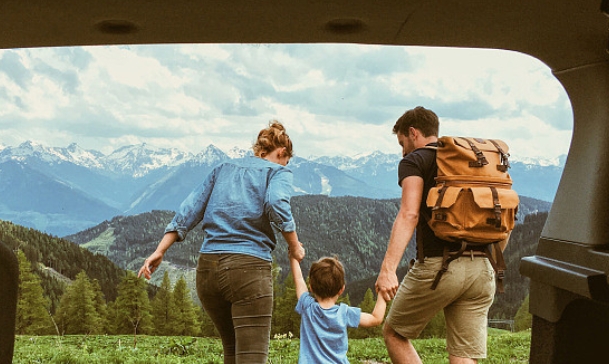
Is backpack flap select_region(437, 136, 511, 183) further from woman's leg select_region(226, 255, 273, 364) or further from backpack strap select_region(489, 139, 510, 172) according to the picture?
woman's leg select_region(226, 255, 273, 364)

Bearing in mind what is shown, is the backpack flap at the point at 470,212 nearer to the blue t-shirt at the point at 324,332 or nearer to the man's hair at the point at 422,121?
the man's hair at the point at 422,121

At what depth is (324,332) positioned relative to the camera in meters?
3.49

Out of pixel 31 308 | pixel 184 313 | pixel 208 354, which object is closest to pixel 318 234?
pixel 184 313

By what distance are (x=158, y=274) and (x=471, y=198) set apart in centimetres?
3208

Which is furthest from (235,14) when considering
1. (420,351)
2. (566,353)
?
(420,351)

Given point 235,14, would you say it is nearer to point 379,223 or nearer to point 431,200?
point 431,200

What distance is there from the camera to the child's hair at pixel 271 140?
12.8ft

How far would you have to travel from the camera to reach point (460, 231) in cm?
351

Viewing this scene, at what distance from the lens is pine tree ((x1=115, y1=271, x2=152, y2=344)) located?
16058 millimetres

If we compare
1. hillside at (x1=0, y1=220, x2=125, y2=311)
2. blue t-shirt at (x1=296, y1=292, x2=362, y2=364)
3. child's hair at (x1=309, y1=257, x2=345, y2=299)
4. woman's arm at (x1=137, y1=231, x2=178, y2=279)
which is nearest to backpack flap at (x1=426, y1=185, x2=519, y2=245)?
child's hair at (x1=309, y1=257, x2=345, y2=299)

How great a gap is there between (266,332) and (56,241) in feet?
92.1

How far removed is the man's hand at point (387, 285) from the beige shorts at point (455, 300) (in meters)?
0.20

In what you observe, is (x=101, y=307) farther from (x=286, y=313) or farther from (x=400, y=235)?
(x=400, y=235)

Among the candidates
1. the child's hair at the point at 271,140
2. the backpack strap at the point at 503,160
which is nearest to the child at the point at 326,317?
the child's hair at the point at 271,140
